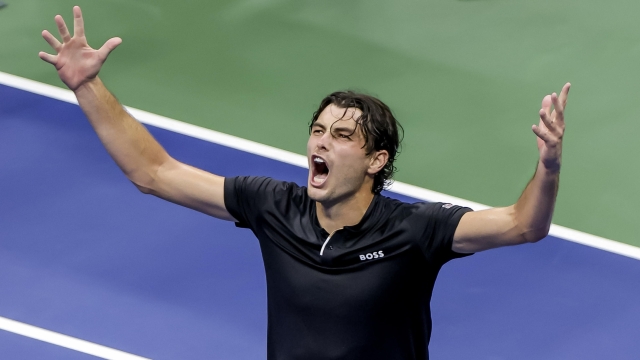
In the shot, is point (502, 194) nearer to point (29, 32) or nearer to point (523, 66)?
point (523, 66)

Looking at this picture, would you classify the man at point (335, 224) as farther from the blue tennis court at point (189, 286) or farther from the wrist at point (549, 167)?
the blue tennis court at point (189, 286)

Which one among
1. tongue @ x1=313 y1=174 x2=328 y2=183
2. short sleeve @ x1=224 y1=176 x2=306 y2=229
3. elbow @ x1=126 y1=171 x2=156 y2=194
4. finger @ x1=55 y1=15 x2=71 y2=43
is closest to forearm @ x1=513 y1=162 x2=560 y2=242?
tongue @ x1=313 y1=174 x2=328 y2=183

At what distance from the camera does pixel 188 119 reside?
34.7 ft

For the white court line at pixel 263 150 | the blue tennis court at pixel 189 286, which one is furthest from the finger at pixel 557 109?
the white court line at pixel 263 150

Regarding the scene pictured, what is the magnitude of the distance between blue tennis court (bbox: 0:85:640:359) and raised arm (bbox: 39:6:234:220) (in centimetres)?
232

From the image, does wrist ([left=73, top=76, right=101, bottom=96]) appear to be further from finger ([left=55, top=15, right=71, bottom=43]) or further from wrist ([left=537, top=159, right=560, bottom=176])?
wrist ([left=537, top=159, right=560, bottom=176])

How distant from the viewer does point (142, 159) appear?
5734 mm

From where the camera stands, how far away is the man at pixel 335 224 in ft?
17.7

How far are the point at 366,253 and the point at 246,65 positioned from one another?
6.25 metres

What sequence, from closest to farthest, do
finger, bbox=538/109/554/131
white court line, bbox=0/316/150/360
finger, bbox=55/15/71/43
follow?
finger, bbox=538/109/554/131 < finger, bbox=55/15/71/43 < white court line, bbox=0/316/150/360

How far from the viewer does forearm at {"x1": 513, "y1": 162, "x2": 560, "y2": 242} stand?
4934 millimetres

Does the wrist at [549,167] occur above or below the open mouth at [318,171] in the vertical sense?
below

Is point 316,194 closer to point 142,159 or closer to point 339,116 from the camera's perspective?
point 339,116

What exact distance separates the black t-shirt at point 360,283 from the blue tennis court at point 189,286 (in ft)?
8.02
